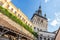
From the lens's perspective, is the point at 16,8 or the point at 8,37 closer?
the point at 8,37

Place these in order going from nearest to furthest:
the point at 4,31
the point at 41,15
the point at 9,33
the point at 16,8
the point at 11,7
A: the point at 4,31 < the point at 9,33 < the point at 11,7 < the point at 16,8 < the point at 41,15

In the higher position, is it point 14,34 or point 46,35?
point 46,35

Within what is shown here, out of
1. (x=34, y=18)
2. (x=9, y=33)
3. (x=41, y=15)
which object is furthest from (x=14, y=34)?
(x=41, y=15)

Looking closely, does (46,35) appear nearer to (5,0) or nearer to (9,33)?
(5,0)

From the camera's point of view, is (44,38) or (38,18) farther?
(38,18)

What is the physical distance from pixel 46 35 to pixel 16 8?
45.3ft

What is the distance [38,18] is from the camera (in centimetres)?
7450

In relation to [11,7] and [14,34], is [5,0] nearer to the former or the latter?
[11,7]

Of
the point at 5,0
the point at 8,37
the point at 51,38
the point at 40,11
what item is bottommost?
the point at 8,37

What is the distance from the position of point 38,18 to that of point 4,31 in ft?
181

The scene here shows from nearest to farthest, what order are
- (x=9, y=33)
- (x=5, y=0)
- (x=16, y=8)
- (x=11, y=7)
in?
1. (x=9, y=33)
2. (x=5, y=0)
3. (x=11, y=7)
4. (x=16, y=8)

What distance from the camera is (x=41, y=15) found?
7831 cm

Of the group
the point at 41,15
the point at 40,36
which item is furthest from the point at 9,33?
the point at 41,15

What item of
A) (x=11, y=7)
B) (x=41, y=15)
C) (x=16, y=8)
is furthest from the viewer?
(x=41, y=15)
